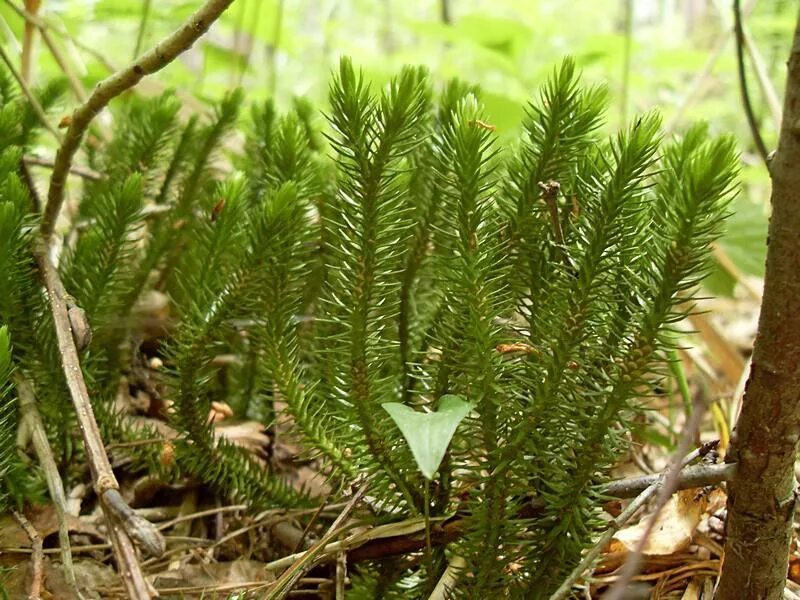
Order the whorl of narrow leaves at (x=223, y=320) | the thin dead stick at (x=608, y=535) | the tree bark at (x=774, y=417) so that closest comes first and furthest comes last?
the tree bark at (x=774, y=417)
the thin dead stick at (x=608, y=535)
the whorl of narrow leaves at (x=223, y=320)

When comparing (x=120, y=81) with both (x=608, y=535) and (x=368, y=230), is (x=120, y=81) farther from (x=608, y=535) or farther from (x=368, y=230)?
(x=608, y=535)

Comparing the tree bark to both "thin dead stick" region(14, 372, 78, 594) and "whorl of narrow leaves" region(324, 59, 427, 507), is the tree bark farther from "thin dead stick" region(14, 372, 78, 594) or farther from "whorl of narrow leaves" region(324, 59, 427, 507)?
"thin dead stick" region(14, 372, 78, 594)

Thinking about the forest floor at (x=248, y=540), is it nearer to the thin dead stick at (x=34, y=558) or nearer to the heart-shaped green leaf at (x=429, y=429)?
the thin dead stick at (x=34, y=558)

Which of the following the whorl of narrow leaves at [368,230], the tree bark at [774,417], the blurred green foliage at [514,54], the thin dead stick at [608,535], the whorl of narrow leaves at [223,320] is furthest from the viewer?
the blurred green foliage at [514,54]

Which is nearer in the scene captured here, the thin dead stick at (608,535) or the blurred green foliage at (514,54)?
the thin dead stick at (608,535)

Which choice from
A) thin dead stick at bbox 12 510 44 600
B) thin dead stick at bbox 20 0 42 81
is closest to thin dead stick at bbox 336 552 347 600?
thin dead stick at bbox 12 510 44 600

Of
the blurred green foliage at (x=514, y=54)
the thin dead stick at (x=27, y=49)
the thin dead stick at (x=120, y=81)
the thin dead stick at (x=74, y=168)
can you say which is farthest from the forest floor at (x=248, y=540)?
the thin dead stick at (x=27, y=49)

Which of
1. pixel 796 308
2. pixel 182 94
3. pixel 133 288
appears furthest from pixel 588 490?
pixel 182 94
